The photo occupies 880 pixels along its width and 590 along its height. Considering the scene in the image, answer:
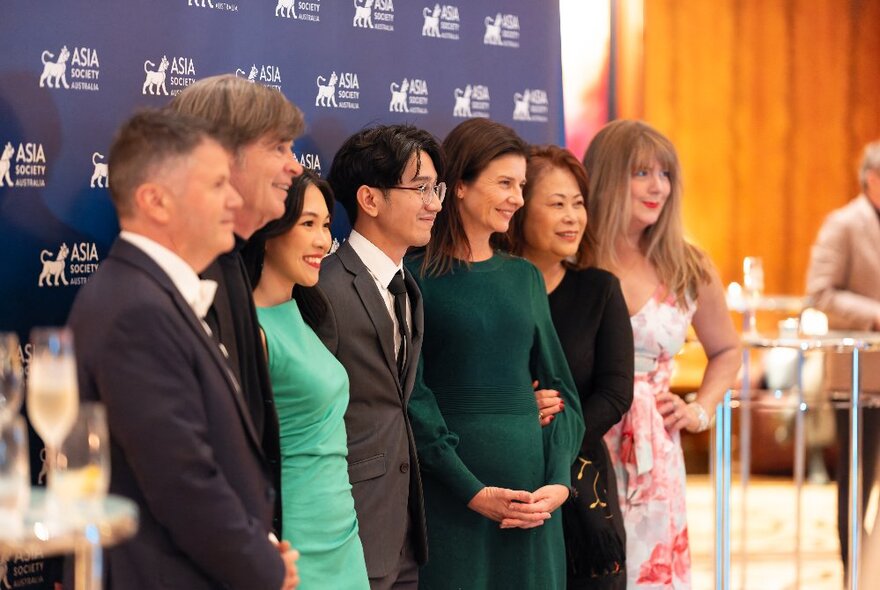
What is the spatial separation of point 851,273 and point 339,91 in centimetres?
297

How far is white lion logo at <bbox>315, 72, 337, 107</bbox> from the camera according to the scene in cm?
377

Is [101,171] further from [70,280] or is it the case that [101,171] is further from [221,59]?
[221,59]

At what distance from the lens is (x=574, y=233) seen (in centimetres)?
378

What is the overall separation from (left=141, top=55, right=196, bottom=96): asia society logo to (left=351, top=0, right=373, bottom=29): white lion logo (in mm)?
771

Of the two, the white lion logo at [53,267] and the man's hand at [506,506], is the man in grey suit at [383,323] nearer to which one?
the man's hand at [506,506]

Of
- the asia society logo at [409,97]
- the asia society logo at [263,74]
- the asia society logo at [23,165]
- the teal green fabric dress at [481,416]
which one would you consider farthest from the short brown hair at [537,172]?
the asia society logo at [23,165]

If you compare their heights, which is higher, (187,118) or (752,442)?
(187,118)

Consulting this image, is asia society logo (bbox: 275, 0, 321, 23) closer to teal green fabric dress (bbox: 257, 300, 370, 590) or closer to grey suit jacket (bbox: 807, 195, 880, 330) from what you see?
Answer: teal green fabric dress (bbox: 257, 300, 370, 590)

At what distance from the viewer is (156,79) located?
317 centimetres

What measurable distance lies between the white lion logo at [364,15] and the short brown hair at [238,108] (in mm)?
1244

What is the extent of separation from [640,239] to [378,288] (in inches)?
50.4

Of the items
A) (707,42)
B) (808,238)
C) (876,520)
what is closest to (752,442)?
(808,238)

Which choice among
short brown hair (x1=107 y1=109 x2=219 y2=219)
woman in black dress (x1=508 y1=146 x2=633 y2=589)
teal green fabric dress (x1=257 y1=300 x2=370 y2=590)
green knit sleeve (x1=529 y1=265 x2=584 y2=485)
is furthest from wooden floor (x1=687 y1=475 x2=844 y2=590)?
short brown hair (x1=107 y1=109 x2=219 y2=219)

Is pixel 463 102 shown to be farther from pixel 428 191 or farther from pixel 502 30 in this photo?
pixel 428 191
